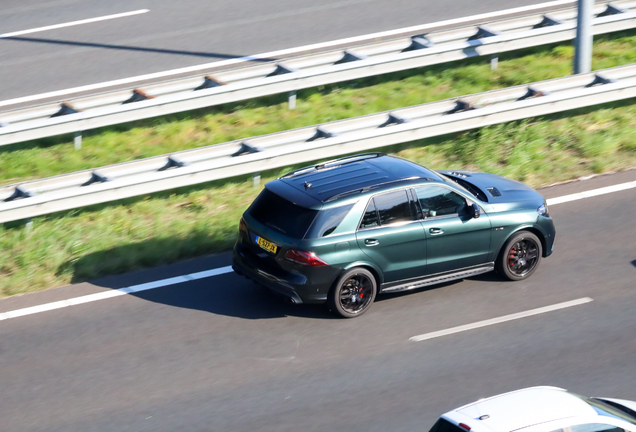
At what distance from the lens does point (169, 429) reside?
7.51m

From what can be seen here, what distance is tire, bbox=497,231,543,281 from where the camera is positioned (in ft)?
32.6

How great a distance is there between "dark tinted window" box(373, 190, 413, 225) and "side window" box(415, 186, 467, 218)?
0.18 metres

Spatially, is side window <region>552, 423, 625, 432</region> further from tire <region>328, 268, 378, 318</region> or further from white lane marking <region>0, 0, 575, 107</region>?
white lane marking <region>0, 0, 575, 107</region>

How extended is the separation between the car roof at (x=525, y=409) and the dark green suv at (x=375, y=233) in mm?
3564

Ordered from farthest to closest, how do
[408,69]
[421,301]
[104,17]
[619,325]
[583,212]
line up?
[104,17]
[408,69]
[583,212]
[421,301]
[619,325]

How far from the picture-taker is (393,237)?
9.37 metres

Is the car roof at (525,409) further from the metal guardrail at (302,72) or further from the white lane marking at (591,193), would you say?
the metal guardrail at (302,72)

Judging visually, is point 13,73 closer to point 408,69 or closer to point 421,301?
point 408,69

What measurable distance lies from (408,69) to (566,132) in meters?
3.17

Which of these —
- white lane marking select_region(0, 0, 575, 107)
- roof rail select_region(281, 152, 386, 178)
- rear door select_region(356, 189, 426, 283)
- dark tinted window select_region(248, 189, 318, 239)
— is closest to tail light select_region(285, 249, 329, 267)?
dark tinted window select_region(248, 189, 318, 239)

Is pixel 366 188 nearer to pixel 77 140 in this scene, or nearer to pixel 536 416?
pixel 536 416

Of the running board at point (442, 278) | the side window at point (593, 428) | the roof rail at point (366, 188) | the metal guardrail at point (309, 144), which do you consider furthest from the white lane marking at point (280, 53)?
the side window at point (593, 428)

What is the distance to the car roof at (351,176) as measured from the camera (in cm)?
933

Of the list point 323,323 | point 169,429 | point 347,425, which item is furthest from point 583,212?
point 169,429
